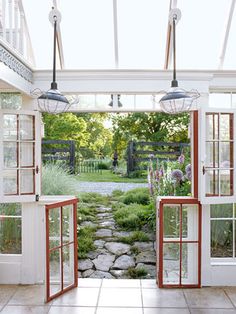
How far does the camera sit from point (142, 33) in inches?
159

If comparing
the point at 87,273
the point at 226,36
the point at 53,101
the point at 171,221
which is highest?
the point at 226,36

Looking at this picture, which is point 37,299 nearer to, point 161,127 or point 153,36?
point 153,36

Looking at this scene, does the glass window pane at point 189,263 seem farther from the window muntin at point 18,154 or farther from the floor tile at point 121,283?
the window muntin at point 18,154

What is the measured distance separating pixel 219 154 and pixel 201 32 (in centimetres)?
135

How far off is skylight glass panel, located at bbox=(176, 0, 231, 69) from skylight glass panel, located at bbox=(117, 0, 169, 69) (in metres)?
0.19

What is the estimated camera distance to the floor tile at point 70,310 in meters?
3.36

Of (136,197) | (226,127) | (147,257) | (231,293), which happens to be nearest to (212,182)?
(226,127)

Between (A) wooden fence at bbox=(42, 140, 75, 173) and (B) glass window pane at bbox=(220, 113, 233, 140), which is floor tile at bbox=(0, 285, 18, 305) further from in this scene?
(A) wooden fence at bbox=(42, 140, 75, 173)

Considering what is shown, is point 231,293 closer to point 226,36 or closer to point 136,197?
point 226,36

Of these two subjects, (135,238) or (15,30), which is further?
(135,238)

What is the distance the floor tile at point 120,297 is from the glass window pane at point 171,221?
0.72m

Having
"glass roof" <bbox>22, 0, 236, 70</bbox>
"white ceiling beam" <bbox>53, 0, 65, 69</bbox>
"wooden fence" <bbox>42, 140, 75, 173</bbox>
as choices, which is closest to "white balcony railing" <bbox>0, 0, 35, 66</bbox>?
"glass roof" <bbox>22, 0, 236, 70</bbox>

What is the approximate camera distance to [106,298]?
3721 millimetres

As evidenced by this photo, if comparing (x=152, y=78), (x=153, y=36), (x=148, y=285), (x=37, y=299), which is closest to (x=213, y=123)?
(x=152, y=78)
